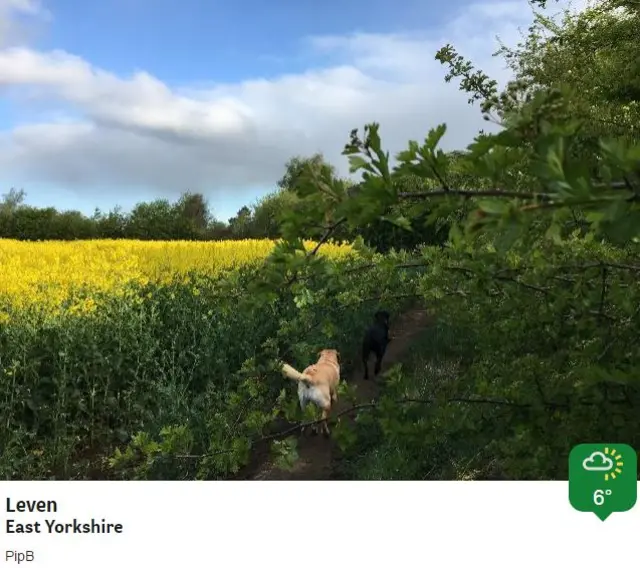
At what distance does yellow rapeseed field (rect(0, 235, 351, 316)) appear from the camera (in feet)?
16.7

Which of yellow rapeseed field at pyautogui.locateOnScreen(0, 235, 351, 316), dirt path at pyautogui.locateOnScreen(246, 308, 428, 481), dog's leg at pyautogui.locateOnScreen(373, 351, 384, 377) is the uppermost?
yellow rapeseed field at pyautogui.locateOnScreen(0, 235, 351, 316)

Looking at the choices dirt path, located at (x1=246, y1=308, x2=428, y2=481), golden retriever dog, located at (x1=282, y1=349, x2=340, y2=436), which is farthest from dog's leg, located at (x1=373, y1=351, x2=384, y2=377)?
golden retriever dog, located at (x1=282, y1=349, x2=340, y2=436)

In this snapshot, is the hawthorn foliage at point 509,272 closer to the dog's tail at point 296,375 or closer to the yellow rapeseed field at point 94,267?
the dog's tail at point 296,375

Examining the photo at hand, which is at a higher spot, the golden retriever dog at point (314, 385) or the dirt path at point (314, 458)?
the golden retriever dog at point (314, 385)

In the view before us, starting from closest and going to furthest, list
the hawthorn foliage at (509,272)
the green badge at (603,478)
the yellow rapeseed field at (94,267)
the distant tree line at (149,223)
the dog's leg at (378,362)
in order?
1. the hawthorn foliage at (509,272)
2. the green badge at (603,478)
3. the yellow rapeseed field at (94,267)
4. the dog's leg at (378,362)
5. the distant tree line at (149,223)

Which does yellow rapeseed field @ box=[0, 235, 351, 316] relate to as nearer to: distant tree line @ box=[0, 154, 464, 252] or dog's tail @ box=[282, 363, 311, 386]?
dog's tail @ box=[282, 363, 311, 386]

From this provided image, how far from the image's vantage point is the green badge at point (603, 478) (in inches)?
73.2

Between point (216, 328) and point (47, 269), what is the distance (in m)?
2.07

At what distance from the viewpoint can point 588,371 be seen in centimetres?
163

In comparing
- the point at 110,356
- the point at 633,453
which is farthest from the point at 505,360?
the point at 110,356
